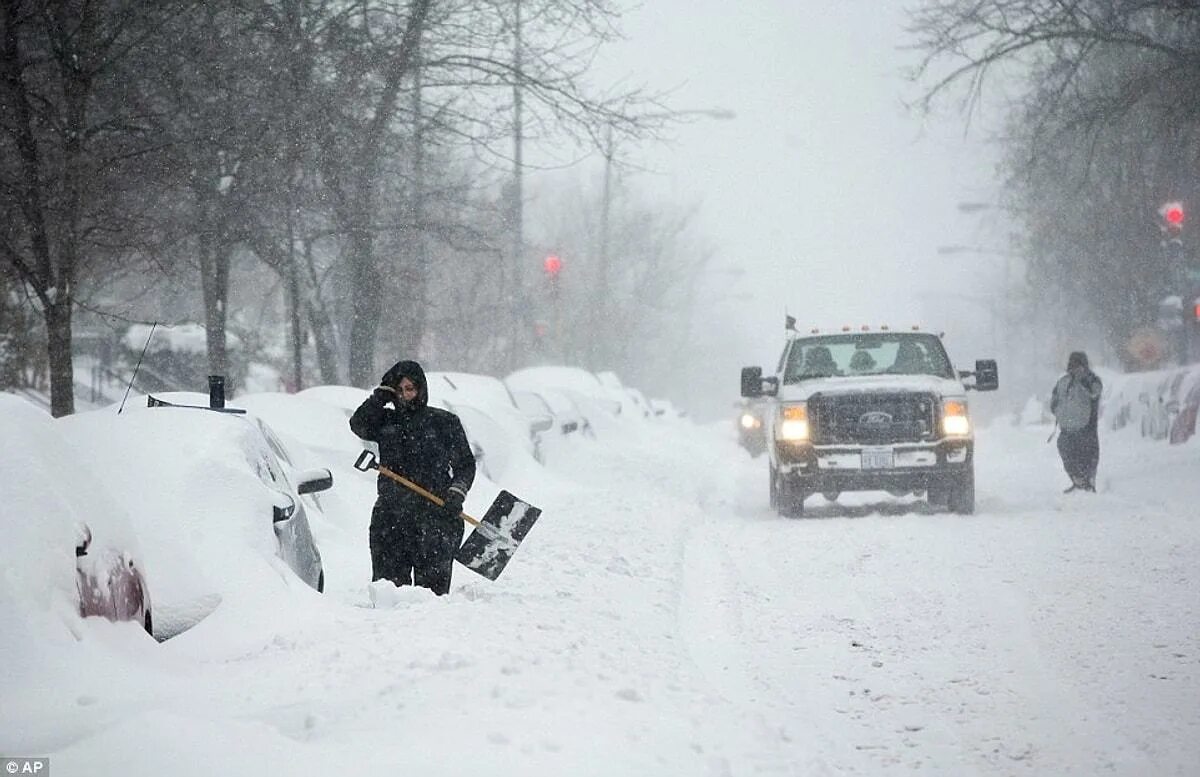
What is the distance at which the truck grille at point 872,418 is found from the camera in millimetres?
15031

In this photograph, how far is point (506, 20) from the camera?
60.1ft

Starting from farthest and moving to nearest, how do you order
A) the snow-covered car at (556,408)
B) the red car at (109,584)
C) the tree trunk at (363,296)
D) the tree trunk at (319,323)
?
1. the snow-covered car at (556,408)
2. the tree trunk at (319,323)
3. the tree trunk at (363,296)
4. the red car at (109,584)

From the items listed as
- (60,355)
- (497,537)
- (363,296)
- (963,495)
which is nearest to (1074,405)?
(963,495)

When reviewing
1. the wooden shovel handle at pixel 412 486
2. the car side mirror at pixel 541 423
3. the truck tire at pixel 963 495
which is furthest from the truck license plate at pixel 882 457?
the wooden shovel handle at pixel 412 486

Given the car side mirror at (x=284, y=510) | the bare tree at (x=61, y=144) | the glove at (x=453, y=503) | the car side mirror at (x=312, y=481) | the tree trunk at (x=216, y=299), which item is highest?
the bare tree at (x=61, y=144)

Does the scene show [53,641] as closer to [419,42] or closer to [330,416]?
[330,416]

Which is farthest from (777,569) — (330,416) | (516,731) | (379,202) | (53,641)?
(379,202)

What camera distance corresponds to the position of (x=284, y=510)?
7770mm

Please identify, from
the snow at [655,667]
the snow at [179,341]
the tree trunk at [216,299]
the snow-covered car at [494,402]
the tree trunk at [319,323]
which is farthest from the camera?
the snow at [179,341]

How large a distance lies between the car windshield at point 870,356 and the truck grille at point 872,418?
962mm

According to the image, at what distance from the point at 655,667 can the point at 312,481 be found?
8.85ft

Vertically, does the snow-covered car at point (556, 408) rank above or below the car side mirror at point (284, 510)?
below

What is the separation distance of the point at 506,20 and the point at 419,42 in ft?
3.74

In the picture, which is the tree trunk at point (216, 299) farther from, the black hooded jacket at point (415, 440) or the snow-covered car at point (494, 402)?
the black hooded jacket at point (415, 440)
